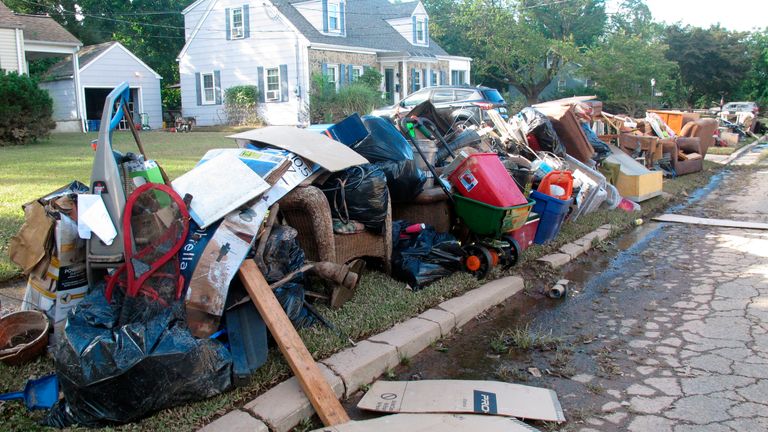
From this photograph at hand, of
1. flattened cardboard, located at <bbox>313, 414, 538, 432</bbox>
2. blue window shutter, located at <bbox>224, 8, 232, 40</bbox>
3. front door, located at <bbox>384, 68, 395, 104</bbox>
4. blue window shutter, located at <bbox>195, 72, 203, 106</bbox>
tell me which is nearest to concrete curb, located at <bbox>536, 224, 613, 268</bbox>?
flattened cardboard, located at <bbox>313, 414, 538, 432</bbox>

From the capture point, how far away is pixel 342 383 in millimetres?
3436

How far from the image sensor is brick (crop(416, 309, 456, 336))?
14.3 feet

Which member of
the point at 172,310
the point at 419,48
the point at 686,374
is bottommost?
the point at 686,374

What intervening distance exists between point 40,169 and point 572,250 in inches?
357

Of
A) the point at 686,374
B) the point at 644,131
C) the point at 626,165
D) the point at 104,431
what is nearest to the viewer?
the point at 104,431

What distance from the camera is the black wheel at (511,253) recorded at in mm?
5613

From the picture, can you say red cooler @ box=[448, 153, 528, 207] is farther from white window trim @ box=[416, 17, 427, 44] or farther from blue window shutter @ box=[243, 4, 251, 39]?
white window trim @ box=[416, 17, 427, 44]

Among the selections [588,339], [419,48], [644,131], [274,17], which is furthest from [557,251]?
[419,48]

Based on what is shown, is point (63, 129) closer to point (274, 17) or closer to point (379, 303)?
point (274, 17)

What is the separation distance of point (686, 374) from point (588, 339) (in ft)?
2.39

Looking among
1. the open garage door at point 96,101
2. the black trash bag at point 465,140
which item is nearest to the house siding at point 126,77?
the open garage door at point 96,101

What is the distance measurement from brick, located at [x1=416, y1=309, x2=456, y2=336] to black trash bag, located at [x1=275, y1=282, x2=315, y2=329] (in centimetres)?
89

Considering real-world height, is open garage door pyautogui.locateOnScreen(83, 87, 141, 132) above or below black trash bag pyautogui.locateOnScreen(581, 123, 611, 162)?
above

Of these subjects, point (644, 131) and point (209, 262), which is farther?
point (644, 131)
